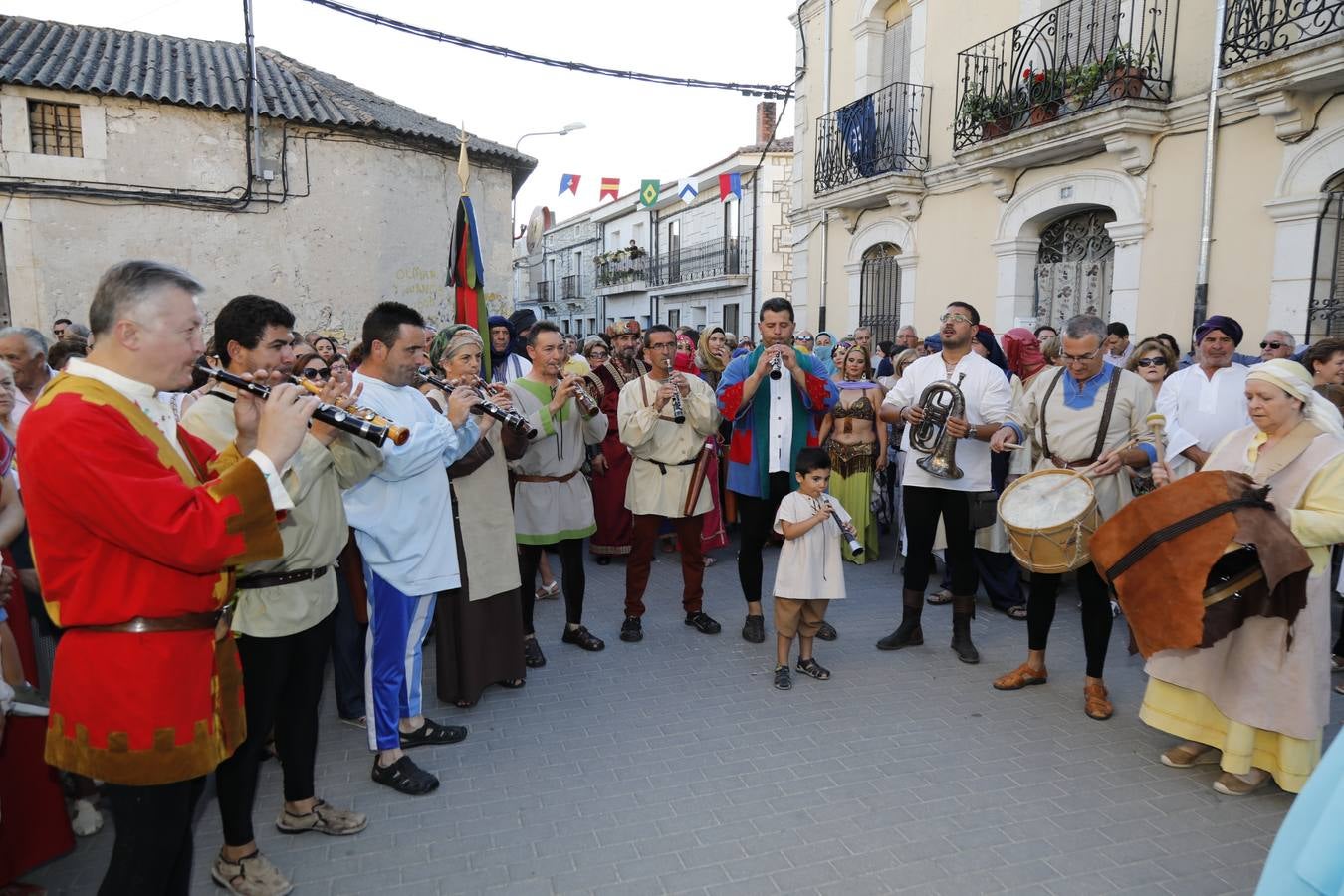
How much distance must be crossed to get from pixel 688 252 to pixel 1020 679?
2799 centimetres

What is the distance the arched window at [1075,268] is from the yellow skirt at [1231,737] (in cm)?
667

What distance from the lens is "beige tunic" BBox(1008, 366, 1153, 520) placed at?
450 centimetres

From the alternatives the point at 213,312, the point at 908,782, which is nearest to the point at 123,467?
the point at 908,782

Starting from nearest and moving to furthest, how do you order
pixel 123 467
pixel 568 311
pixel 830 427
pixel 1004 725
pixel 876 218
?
pixel 123 467, pixel 1004 725, pixel 830 427, pixel 876 218, pixel 568 311

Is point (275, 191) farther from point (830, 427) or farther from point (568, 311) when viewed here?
point (568, 311)

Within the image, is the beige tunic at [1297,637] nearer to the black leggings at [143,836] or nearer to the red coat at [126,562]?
the red coat at [126,562]

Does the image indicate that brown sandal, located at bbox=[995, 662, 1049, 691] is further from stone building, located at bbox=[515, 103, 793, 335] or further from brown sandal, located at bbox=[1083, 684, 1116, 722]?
stone building, located at bbox=[515, 103, 793, 335]

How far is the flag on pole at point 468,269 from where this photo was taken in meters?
6.14

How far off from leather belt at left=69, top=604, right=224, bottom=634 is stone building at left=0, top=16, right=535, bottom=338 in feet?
42.2

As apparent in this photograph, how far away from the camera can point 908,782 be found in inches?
142

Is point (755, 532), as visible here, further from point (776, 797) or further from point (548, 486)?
point (776, 797)

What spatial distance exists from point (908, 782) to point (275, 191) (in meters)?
14.1

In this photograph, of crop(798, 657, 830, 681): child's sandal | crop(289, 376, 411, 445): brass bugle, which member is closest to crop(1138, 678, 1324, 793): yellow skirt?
crop(798, 657, 830, 681): child's sandal

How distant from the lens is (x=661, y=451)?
5.38m
